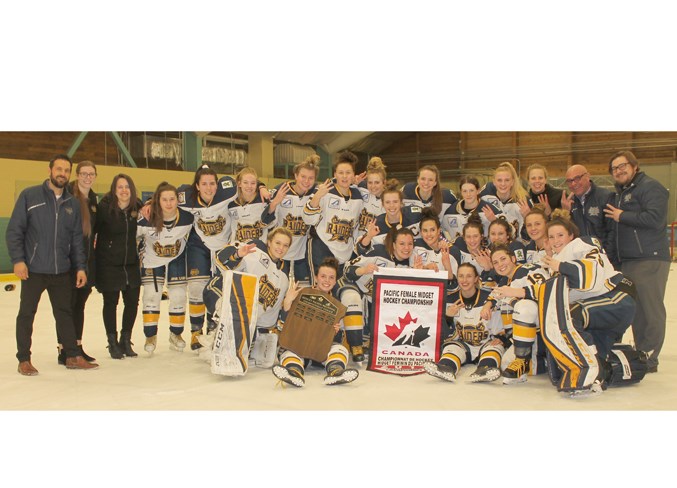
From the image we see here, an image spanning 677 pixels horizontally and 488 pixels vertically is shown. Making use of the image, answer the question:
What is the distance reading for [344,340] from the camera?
15.1ft

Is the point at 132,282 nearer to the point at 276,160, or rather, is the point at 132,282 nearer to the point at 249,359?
the point at 249,359

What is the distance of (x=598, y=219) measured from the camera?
4.89m

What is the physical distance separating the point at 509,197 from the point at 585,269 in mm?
1451

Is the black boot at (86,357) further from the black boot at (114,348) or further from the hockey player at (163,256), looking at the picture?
the hockey player at (163,256)

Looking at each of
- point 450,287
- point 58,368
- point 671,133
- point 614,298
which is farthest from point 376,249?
point 671,133

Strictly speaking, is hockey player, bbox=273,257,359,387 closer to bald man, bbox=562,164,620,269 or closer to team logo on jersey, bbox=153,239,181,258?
team logo on jersey, bbox=153,239,181,258

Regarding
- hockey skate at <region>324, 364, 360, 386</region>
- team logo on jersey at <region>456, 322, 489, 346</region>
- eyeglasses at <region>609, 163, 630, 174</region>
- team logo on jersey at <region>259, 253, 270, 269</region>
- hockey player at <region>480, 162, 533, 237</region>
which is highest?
eyeglasses at <region>609, 163, 630, 174</region>

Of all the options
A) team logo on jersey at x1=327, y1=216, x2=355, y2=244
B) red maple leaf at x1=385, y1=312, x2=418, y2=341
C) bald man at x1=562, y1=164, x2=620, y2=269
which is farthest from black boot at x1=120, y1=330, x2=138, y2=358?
bald man at x1=562, y1=164, x2=620, y2=269

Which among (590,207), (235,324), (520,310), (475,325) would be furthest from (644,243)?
(235,324)

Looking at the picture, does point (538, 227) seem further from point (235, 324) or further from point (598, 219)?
point (235, 324)

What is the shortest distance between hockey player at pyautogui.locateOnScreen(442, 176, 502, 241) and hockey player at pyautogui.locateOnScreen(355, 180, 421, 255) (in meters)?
0.33

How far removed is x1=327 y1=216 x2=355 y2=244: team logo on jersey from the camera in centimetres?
525

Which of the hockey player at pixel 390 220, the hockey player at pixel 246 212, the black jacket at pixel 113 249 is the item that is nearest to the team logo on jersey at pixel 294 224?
the hockey player at pixel 246 212

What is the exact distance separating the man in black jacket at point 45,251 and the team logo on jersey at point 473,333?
2885 millimetres
